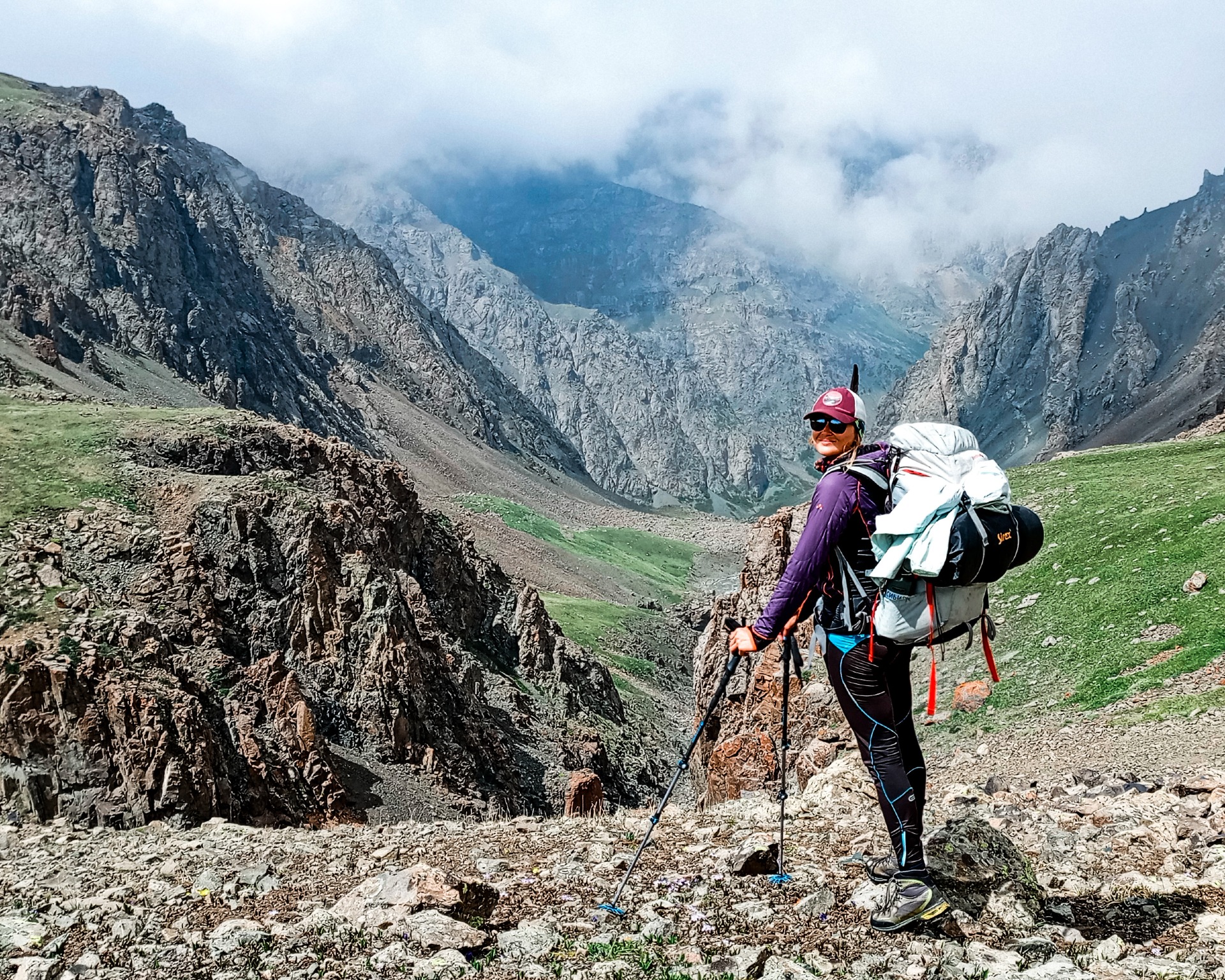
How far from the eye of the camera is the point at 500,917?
6160 millimetres

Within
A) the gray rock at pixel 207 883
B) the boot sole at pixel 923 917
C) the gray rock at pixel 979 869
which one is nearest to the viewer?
the boot sole at pixel 923 917

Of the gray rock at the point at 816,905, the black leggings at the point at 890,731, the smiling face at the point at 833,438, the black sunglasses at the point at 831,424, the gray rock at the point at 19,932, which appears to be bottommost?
the gray rock at the point at 816,905

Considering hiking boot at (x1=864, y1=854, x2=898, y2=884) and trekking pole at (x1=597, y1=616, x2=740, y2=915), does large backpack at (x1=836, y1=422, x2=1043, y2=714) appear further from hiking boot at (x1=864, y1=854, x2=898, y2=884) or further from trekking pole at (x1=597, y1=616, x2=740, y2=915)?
hiking boot at (x1=864, y1=854, x2=898, y2=884)

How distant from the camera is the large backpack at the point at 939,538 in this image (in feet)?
17.3

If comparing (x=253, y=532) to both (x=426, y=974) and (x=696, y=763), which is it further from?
(x=426, y=974)

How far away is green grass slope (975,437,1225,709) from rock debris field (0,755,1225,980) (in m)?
7.76

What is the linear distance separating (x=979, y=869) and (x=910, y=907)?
38.8 inches

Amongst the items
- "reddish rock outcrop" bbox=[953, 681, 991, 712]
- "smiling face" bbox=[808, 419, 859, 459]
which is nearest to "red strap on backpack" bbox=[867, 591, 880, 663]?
"smiling face" bbox=[808, 419, 859, 459]

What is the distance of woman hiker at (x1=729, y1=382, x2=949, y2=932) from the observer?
566 cm

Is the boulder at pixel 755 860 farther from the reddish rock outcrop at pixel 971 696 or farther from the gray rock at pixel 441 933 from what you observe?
the reddish rock outcrop at pixel 971 696

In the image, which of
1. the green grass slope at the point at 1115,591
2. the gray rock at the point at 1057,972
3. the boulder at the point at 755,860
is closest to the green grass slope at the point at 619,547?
the green grass slope at the point at 1115,591

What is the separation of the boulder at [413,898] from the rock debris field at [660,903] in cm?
2

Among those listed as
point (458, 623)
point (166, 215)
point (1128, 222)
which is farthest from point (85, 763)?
point (1128, 222)

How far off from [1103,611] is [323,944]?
1749 centimetres
